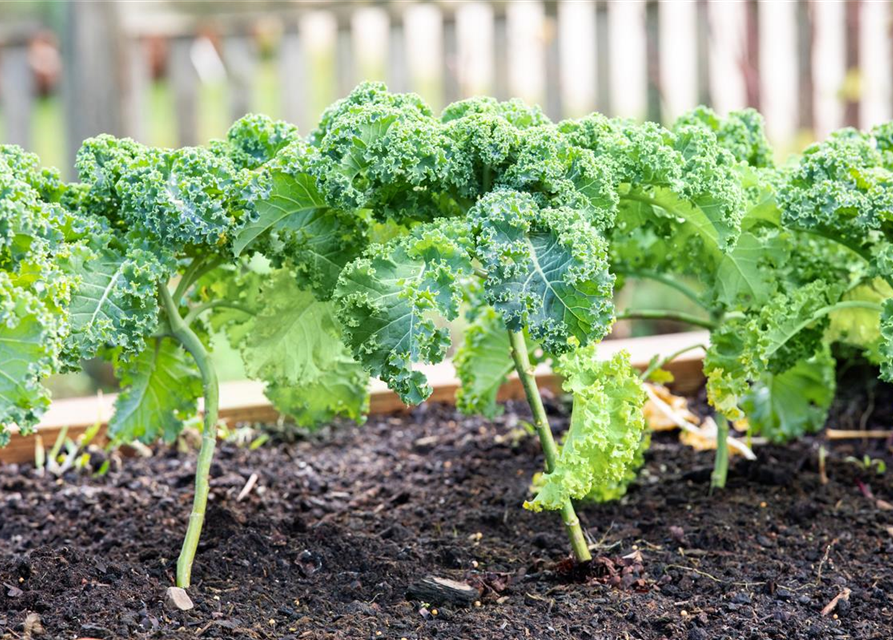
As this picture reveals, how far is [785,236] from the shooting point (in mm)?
3295

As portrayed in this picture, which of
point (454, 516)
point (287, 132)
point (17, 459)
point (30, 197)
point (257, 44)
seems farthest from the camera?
point (257, 44)

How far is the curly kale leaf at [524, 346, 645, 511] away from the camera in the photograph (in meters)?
2.74

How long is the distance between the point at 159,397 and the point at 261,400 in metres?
1.43

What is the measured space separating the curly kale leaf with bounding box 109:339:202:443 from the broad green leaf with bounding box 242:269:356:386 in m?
0.21

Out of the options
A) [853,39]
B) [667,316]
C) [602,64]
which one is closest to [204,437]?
[667,316]

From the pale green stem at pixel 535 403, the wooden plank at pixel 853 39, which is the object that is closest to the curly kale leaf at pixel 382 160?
the pale green stem at pixel 535 403

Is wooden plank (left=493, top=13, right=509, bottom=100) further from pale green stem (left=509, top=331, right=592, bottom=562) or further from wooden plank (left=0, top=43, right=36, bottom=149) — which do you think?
pale green stem (left=509, top=331, right=592, bottom=562)

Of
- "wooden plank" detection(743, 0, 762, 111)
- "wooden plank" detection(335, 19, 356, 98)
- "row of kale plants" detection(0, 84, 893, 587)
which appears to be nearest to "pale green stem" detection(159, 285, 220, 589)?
"row of kale plants" detection(0, 84, 893, 587)

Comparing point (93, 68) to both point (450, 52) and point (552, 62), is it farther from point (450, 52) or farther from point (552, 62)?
point (552, 62)

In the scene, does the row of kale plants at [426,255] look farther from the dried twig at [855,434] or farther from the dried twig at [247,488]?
the dried twig at [855,434]

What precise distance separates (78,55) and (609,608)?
19.8ft

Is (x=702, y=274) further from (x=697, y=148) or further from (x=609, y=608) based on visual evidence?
(x=609, y=608)

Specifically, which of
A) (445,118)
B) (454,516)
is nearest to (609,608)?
(454,516)

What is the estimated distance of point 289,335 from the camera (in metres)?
3.21
